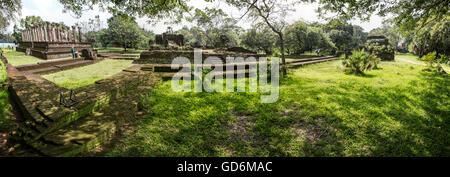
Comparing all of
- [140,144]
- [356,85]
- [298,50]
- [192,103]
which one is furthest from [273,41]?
[140,144]

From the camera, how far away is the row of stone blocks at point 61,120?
2.70m

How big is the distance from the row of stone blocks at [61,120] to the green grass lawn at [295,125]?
1.36ft

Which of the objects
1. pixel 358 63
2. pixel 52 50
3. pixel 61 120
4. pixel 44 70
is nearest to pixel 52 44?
pixel 52 50

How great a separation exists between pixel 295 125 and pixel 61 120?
14.2ft

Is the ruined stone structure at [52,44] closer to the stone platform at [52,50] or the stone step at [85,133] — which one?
A: the stone platform at [52,50]

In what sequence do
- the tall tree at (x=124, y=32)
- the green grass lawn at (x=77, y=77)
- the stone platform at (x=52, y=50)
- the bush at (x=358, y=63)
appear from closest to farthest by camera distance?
the green grass lawn at (x=77, y=77) < the bush at (x=358, y=63) < the stone platform at (x=52, y=50) < the tall tree at (x=124, y=32)

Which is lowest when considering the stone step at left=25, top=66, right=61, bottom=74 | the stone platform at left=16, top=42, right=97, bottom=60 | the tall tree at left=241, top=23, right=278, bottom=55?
the stone step at left=25, top=66, right=61, bottom=74

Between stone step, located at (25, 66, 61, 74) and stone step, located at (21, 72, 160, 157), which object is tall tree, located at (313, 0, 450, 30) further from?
stone step, located at (25, 66, 61, 74)

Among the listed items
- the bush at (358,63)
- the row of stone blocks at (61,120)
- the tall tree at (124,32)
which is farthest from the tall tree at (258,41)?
the row of stone blocks at (61,120)

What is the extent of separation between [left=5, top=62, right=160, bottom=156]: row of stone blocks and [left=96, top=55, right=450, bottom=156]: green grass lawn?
1.36 feet

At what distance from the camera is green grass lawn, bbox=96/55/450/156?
2.94 m

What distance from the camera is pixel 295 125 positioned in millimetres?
A: 3715

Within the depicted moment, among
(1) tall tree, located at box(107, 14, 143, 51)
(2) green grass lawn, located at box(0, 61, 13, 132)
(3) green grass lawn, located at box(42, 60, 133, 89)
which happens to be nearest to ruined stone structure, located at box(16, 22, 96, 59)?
(3) green grass lawn, located at box(42, 60, 133, 89)
